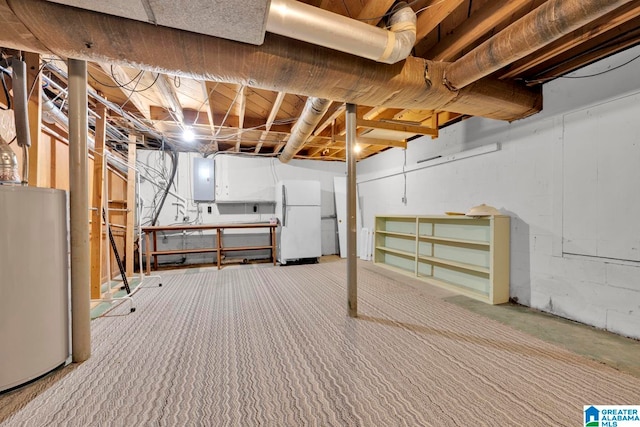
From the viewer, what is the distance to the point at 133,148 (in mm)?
4168

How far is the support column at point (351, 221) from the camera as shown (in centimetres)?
252

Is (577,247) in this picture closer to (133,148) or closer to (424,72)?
(424,72)

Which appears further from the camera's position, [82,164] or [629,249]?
[629,249]

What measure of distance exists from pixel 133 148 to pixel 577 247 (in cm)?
587

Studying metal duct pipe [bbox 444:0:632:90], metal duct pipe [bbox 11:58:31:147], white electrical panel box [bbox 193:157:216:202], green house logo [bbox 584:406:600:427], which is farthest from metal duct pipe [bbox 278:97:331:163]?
green house logo [bbox 584:406:600:427]

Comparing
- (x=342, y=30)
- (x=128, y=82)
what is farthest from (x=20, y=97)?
(x=342, y=30)

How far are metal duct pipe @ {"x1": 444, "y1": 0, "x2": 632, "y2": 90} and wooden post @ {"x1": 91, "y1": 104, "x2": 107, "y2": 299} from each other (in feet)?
11.8

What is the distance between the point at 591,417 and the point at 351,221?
189 cm

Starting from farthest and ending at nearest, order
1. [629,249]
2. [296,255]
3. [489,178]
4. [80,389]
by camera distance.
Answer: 1. [296,255]
2. [489,178]
3. [629,249]
4. [80,389]

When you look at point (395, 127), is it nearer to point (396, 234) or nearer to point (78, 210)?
point (396, 234)

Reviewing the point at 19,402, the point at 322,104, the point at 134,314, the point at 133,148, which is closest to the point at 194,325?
the point at 134,314

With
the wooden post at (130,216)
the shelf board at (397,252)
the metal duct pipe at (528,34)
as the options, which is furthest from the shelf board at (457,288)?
the wooden post at (130,216)

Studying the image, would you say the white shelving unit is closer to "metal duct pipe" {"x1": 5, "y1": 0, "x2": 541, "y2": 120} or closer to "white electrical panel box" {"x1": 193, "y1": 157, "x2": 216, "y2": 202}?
"metal duct pipe" {"x1": 5, "y1": 0, "x2": 541, "y2": 120}

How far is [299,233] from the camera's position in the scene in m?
5.06
